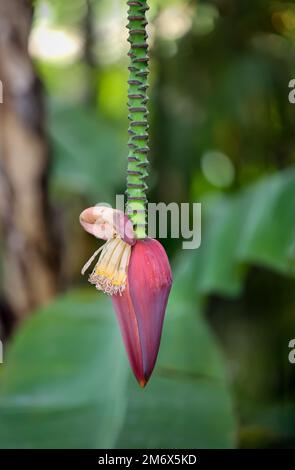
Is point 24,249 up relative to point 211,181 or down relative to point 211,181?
down

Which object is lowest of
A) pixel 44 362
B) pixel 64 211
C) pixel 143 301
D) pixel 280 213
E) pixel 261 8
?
pixel 143 301

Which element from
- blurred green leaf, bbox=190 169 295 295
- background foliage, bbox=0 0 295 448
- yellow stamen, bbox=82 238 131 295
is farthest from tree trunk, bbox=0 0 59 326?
yellow stamen, bbox=82 238 131 295

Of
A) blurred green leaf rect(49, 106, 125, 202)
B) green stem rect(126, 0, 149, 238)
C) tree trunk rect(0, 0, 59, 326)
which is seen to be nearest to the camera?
green stem rect(126, 0, 149, 238)

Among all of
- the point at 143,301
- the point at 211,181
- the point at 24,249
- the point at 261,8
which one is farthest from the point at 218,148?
the point at 143,301

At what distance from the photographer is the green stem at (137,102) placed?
15 cm

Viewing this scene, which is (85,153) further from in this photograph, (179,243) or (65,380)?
(65,380)

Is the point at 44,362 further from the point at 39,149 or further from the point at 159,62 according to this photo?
the point at 159,62

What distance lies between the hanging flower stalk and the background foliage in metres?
0.32

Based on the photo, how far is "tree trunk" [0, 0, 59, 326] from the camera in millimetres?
595

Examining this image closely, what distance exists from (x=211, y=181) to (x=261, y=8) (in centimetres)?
22

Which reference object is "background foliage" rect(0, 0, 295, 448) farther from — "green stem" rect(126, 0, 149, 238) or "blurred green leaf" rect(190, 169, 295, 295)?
"green stem" rect(126, 0, 149, 238)

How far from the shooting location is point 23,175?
64 centimetres

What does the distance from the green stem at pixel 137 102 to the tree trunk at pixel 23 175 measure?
452mm

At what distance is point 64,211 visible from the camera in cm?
83
